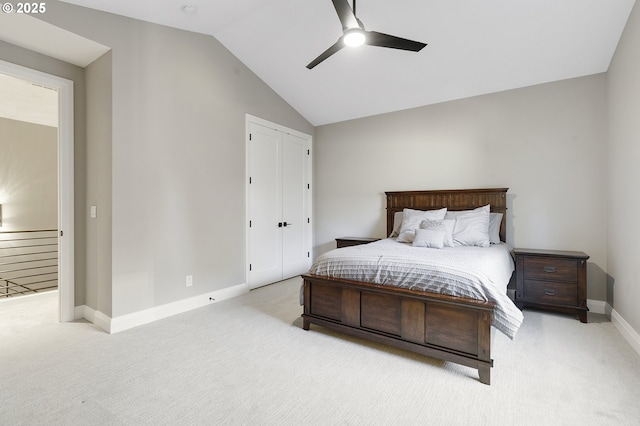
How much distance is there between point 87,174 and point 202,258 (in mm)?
1500

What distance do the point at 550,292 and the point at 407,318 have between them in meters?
2.02

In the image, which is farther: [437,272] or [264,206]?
[264,206]

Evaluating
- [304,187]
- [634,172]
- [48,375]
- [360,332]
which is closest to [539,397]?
[360,332]

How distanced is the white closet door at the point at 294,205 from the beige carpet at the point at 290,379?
2.11m

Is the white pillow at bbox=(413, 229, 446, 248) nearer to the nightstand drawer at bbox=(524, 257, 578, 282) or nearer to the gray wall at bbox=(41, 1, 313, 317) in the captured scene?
the nightstand drawer at bbox=(524, 257, 578, 282)

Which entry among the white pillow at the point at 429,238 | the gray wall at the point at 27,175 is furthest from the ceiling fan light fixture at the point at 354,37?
the gray wall at the point at 27,175

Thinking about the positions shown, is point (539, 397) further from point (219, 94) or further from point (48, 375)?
point (219, 94)

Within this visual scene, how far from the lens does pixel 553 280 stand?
10.7 ft

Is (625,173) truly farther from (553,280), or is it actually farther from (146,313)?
(146,313)

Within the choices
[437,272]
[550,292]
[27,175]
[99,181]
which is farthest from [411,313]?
[27,175]

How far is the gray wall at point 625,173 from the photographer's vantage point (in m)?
2.55

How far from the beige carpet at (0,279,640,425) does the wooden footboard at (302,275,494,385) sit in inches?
5.1

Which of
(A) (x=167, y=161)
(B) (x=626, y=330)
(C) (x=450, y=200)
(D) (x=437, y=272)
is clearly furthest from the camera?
(C) (x=450, y=200)

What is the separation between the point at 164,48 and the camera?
131 inches
